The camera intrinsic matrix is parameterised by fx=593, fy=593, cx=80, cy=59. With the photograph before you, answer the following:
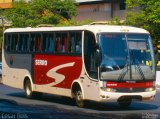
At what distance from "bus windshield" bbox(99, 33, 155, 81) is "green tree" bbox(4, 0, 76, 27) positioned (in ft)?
106

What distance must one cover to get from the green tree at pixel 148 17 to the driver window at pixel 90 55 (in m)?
25.4

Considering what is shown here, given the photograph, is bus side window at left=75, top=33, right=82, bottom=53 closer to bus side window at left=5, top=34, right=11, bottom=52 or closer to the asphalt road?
the asphalt road

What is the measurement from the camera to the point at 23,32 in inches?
1035

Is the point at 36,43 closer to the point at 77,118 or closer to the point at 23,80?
the point at 23,80

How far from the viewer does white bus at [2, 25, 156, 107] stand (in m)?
19.9

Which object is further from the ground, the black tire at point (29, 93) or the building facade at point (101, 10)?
the black tire at point (29, 93)

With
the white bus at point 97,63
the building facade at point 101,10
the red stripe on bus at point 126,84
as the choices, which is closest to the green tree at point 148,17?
the building facade at point 101,10

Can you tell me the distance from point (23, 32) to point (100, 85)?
745 cm

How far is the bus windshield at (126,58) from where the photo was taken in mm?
19875

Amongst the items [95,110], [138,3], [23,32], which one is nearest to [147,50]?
[95,110]

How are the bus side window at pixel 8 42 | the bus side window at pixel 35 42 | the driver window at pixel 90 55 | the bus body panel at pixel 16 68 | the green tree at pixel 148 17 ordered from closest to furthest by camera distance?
the driver window at pixel 90 55
the bus side window at pixel 35 42
the bus body panel at pixel 16 68
the bus side window at pixel 8 42
the green tree at pixel 148 17

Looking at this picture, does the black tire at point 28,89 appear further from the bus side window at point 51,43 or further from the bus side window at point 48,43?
the bus side window at point 51,43

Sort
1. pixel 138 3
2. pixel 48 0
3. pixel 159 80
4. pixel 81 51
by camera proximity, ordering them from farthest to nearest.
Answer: pixel 48 0, pixel 138 3, pixel 159 80, pixel 81 51

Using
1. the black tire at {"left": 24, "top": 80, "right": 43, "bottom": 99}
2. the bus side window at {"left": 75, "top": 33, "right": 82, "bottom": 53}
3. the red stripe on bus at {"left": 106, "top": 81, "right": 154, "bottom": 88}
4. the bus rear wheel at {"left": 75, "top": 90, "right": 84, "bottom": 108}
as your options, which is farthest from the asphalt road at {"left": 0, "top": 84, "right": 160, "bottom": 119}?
the bus side window at {"left": 75, "top": 33, "right": 82, "bottom": 53}
